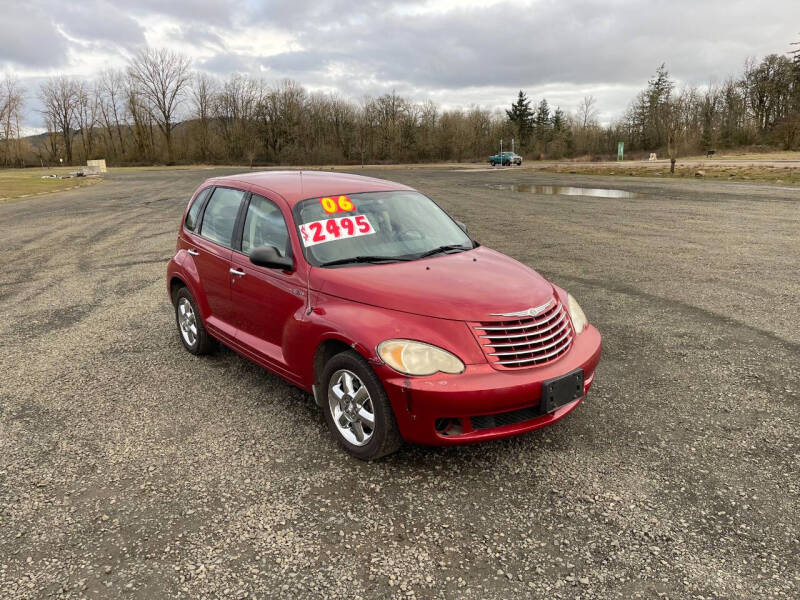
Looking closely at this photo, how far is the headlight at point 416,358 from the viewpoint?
3.04 metres

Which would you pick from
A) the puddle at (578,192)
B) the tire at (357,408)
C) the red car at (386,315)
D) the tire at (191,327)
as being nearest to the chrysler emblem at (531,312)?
the red car at (386,315)

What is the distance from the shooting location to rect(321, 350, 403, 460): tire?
316cm

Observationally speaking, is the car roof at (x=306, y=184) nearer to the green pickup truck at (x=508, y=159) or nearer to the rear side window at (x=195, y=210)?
the rear side window at (x=195, y=210)

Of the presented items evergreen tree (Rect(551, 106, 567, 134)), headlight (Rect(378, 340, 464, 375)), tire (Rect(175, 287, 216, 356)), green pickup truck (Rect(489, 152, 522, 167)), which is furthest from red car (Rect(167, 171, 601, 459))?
evergreen tree (Rect(551, 106, 567, 134))

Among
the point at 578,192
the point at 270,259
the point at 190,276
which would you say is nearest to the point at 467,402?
the point at 270,259

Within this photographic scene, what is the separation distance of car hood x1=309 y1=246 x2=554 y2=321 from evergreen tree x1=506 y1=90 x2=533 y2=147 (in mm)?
92219

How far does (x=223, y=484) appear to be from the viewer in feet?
10.7

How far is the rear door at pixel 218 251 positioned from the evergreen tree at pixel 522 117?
300 feet

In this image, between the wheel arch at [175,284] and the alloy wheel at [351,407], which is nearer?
the alloy wheel at [351,407]

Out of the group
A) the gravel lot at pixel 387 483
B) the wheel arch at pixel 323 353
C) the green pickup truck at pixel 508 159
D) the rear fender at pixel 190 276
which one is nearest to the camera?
the gravel lot at pixel 387 483

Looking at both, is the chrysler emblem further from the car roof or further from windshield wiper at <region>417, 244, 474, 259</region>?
the car roof

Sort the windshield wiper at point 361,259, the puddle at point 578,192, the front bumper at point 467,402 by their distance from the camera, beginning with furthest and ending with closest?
the puddle at point 578,192
the windshield wiper at point 361,259
the front bumper at point 467,402

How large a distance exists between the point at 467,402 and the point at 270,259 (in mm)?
1729

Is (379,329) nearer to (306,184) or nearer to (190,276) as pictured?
(306,184)
